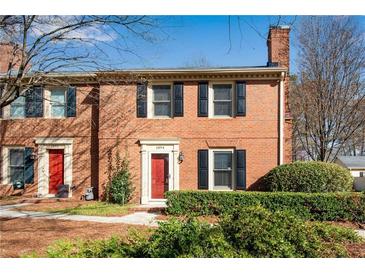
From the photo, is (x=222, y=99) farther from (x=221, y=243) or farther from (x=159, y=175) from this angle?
(x=221, y=243)

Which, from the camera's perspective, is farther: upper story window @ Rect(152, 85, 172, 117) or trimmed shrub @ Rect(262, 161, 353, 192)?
upper story window @ Rect(152, 85, 172, 117)

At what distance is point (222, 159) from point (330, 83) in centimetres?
803

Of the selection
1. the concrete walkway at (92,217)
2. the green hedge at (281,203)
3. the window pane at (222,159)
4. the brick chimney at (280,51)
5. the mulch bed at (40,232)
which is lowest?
the concrete walkway at (92,217)

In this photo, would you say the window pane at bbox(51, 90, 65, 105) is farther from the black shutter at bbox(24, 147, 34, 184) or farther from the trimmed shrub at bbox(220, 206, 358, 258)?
the trimmed shrub at bbox(220, 206, 358, 258)

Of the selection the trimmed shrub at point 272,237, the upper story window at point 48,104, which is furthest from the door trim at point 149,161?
the trimmed shrub at point 272,237

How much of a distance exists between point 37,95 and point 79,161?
292 cm

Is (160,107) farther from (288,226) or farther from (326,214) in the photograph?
(288,226)

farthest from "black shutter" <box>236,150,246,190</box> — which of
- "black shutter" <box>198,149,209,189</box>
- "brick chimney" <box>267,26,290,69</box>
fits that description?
"brick chimney" <box>267,26,290,69</box>

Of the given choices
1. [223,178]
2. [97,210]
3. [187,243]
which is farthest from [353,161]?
[187,243]

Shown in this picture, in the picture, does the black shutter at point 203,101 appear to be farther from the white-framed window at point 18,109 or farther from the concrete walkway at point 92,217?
the white-framed window at point 18,109

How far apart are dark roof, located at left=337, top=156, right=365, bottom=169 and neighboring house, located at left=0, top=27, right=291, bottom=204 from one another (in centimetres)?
996

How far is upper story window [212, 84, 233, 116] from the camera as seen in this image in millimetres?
12430

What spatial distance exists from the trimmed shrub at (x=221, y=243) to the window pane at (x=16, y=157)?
31.4 feet

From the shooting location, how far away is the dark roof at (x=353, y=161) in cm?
2067
